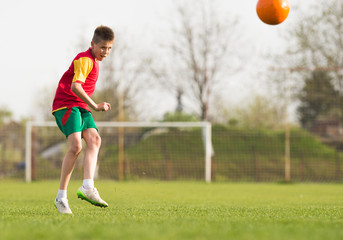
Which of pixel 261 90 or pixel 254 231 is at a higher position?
pixel 261 90

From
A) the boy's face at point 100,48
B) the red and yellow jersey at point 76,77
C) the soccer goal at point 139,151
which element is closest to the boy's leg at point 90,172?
the red and yellow jersey at point 76,77

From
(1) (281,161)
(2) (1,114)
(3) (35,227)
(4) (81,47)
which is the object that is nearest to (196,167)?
(1) (281,161)

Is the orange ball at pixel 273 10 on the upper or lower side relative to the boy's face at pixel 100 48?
upper

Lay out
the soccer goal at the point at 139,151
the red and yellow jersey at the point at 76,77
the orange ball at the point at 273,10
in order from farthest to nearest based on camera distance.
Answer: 1. the soccer goal at the point at 139,151
2. the orange ball at the point at 273,10
3. the red and yellow jersey at the point at 76,77

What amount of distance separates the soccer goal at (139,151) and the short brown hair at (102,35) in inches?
412

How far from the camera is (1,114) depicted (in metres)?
25.7

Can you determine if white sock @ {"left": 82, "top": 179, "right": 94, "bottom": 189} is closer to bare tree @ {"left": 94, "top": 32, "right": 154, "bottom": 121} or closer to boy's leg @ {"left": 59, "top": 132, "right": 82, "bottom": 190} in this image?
boy's leg @ {"left": 59, "top": 132, "right": 82, "bottom": 190}

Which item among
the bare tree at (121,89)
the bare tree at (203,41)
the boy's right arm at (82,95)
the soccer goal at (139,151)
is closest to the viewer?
the boy's right arm at (82,95)

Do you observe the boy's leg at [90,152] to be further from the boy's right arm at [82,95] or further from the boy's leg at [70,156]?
the boy's right arm at [82,95]

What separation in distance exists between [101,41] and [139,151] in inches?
464

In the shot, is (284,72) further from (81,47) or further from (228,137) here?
(81,47)

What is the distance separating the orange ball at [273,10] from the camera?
7109 millimetres

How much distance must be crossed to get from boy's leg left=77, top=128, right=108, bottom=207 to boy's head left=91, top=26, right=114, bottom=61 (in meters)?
0.73

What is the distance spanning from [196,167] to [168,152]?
0.99m
